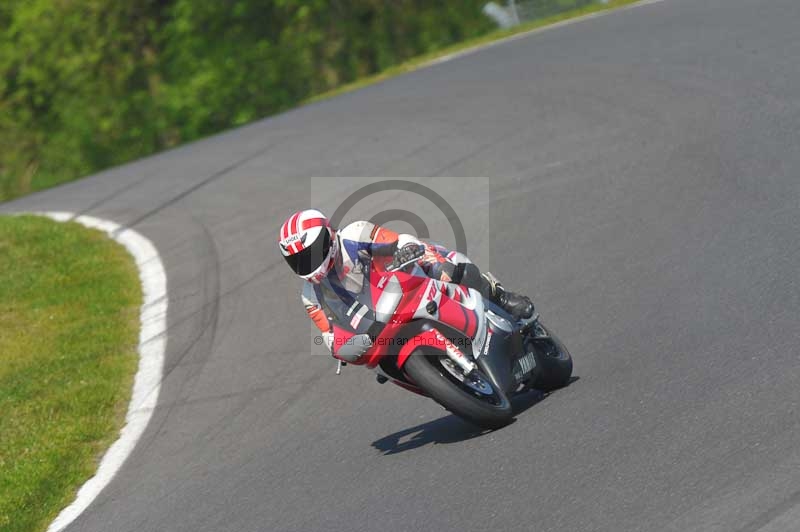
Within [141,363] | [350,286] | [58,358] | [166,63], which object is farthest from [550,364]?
[166,63]

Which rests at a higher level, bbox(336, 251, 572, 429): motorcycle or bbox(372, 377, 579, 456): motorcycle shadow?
bbox(336, 251, 572, 429): motorcycle

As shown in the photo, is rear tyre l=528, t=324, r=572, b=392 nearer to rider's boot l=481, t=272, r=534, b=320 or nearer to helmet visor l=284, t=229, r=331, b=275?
rider's boot l=481, t=272, r=534, b=320

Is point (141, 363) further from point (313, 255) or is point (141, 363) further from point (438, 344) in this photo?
point (438, 344)

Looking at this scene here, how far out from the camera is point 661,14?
17766 mm

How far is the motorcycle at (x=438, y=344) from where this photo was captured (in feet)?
20.4

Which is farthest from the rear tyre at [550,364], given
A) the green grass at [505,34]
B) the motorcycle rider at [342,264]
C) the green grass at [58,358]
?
the green grass at [505,34]

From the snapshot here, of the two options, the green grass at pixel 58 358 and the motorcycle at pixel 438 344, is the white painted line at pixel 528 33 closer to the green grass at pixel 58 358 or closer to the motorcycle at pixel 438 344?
the green grass at pixel 58 358

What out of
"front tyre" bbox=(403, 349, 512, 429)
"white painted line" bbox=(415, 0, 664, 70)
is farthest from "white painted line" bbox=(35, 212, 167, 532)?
"white painted line" bbox=(415, 0, 664, 70)

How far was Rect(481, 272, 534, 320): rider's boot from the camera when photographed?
7.02m

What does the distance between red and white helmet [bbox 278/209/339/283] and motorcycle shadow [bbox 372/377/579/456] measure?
1.30 meters

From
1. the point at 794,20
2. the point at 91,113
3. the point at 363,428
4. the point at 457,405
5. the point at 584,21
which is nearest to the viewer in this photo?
the point at 457,405

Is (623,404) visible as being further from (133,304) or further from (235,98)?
(235,98)

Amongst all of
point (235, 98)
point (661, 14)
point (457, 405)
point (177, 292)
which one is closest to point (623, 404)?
point (457, 405)

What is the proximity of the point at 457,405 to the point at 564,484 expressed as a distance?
1.02 meters
